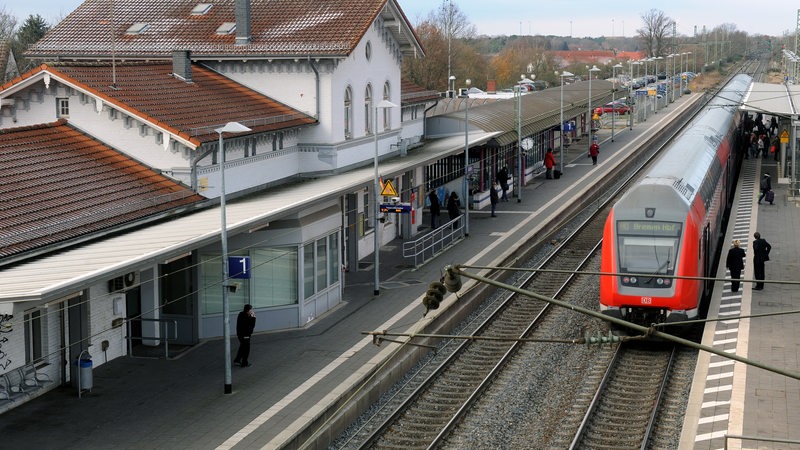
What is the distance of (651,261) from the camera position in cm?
2122

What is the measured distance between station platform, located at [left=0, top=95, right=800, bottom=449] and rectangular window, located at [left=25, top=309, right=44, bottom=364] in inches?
26.5

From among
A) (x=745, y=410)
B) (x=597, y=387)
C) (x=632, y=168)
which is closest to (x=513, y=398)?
(x=597, y=387)

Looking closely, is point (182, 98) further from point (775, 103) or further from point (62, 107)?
point (775, 103)

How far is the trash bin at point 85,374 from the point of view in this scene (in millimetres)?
18156

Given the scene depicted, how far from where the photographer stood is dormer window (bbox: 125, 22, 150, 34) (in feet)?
106

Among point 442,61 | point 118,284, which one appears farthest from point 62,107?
point 442,61

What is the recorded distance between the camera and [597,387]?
64.0 feet

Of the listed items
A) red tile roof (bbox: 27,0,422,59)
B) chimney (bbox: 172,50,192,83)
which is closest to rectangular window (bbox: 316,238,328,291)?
chimney (bbox: 172,50,192,83)

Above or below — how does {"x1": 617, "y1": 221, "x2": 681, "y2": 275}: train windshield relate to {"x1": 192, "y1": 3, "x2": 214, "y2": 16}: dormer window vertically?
below

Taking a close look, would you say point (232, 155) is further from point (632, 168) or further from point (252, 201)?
point (632, 168)

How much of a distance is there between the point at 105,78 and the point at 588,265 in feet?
47.1

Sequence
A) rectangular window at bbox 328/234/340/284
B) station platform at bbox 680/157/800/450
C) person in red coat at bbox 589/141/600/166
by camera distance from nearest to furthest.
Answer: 1. station platform at bbox 680/157/800/450
2. rectangular window at bbox 328/234/340/284
3. person in red coat at bbox 589/141/600/166

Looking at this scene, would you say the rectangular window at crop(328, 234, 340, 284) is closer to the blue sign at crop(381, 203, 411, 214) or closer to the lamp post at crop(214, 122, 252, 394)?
the blue sign at crop(381, 203, 411, 214)

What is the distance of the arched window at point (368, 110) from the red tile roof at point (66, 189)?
1017cm
